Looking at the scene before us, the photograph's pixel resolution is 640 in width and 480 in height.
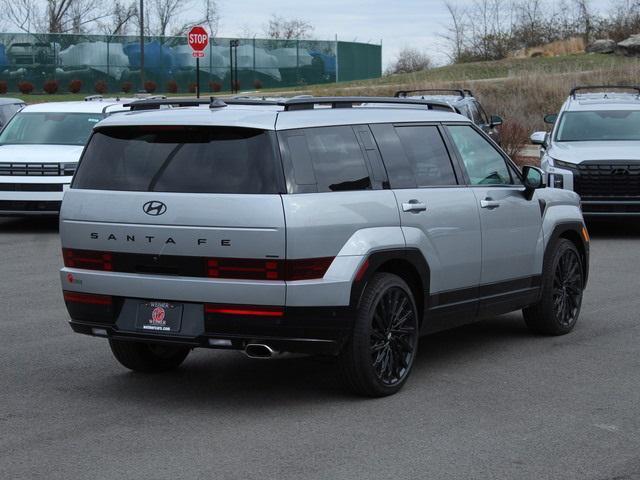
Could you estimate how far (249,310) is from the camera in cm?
698

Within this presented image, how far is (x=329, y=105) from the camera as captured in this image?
782 centimetres

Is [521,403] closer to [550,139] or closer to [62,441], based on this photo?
[62,441]

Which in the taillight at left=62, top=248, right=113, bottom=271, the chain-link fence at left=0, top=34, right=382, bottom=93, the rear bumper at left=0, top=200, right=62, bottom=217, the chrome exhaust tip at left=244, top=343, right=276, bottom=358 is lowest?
the rear bumper at left=0, top=200, right=62, bottom=217

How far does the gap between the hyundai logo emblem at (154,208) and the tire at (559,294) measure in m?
3.51

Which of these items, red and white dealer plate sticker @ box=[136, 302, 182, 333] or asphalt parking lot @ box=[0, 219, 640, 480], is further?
red and white dealer plate sticker @ box=[136, 302, 182, 333]

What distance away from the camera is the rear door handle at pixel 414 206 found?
25.5ft

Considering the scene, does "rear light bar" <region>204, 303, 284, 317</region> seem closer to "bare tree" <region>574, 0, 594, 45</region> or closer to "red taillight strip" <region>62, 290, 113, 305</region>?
"red taillight strip" <region>62, 290, 113, 305</region>

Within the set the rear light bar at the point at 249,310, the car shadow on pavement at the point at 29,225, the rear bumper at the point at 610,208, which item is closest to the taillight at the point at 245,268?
the rear light bar at the point at 249,310

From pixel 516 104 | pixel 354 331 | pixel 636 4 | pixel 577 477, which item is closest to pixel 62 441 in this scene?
pixel 354 331

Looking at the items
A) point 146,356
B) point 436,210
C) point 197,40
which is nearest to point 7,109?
point 197,40

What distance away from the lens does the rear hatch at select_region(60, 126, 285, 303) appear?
22.8ft

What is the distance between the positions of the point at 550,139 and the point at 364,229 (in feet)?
37.7

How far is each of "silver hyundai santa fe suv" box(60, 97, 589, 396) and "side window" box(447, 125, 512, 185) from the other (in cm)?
34

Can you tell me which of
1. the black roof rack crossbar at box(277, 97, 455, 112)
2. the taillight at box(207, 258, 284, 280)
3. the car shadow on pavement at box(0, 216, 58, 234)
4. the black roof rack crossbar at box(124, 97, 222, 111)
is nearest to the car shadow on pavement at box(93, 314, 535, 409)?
the taillight at box(207, 258, 284, 280)
